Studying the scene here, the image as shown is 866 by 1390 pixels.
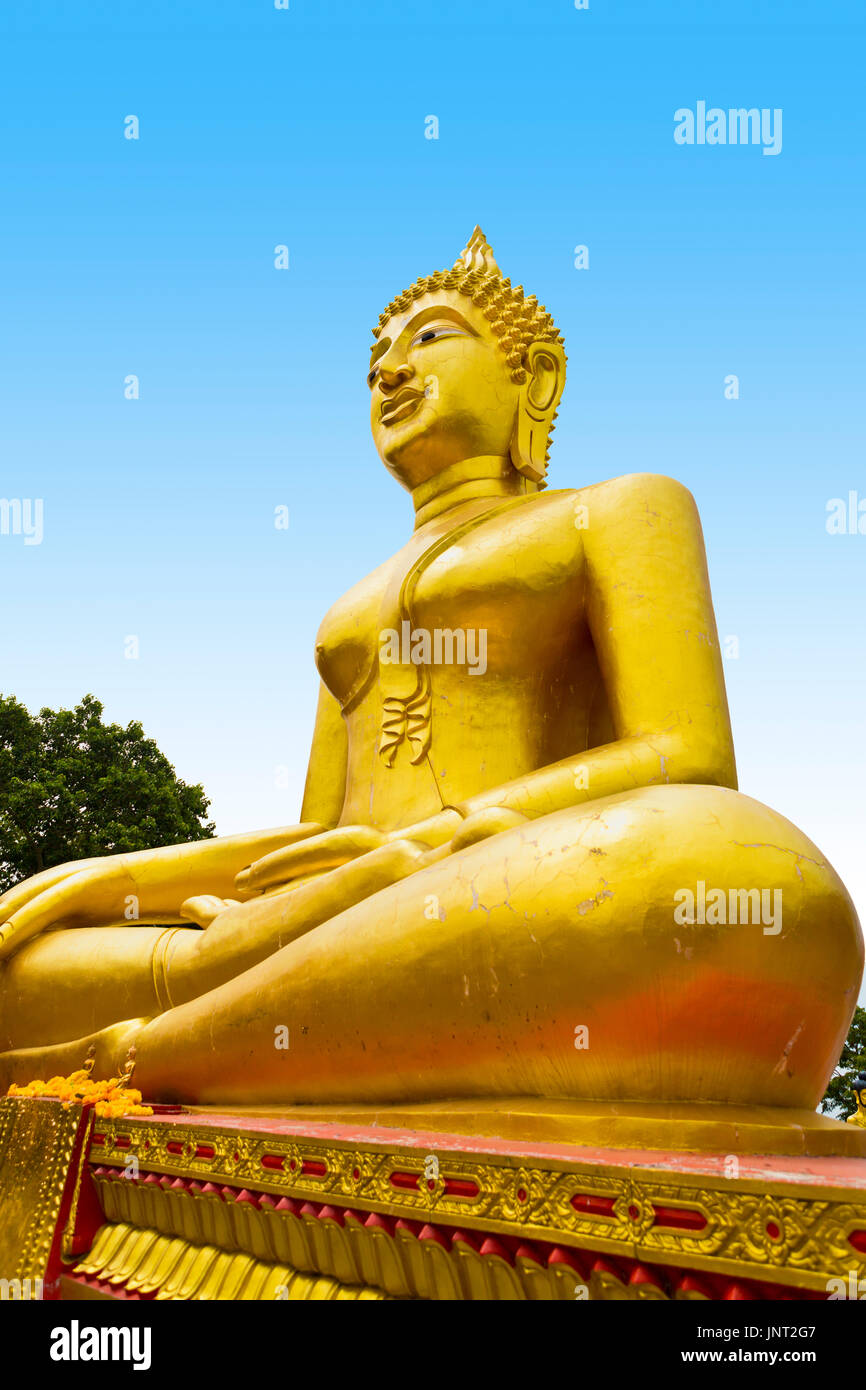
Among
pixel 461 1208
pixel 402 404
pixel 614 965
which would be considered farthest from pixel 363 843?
pixel 461 1208

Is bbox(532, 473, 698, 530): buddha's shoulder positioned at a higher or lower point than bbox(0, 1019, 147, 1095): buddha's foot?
higher

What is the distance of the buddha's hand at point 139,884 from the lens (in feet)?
17.9

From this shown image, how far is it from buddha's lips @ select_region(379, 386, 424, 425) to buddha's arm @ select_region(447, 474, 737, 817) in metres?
1.21

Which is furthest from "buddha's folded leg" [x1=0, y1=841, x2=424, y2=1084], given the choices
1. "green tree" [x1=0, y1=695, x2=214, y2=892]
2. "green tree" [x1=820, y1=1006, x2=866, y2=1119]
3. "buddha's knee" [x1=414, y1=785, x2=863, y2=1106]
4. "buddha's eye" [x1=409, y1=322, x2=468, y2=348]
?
"green tree" [x1=820, y1=1006, x2=866, y2=1119]

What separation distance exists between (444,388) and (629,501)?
4.37 feet

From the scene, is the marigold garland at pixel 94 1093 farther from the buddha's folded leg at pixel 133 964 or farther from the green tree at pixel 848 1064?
the green tree at pixel 848 1064

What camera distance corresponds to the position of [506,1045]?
11.4 ft

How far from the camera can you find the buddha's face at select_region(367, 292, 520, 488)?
5.52 metres

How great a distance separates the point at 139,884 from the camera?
5.62 metres

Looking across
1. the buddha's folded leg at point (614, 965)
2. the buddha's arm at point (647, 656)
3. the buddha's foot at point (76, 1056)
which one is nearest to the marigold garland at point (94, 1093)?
the buddha's foot at point (76, 1056)

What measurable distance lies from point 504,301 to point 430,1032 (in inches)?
146

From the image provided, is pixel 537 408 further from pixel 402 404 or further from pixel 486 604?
pixel 486 604

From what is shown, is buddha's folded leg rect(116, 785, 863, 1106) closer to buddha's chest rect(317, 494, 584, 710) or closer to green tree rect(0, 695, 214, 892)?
buddha's chest rect(317, 494, 584, 710)

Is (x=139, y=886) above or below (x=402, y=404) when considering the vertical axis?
below
